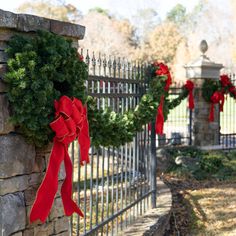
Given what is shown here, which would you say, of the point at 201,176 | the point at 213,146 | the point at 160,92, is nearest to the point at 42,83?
the point at 160,92

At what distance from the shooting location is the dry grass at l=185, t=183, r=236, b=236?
238 inches

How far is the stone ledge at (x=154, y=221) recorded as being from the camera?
16.6ft

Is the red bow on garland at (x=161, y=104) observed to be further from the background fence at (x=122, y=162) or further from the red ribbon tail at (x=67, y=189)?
the red ribbon tail at (x=67, y=189)

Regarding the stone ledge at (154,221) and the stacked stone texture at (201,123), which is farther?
the stacked stone texture at (201,123)

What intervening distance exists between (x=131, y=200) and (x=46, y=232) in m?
2.44

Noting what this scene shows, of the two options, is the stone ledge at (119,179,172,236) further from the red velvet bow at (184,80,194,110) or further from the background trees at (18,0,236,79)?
the background trees at (18,0,236,79)

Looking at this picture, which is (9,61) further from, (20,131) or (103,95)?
(103,95)

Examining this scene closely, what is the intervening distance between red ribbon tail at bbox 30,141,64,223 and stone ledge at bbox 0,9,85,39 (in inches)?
32.2

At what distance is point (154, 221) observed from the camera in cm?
546

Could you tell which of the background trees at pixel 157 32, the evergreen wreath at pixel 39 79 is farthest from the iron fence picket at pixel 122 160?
the background trees at pixel 157 32

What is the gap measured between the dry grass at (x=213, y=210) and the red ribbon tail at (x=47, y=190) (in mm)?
3416

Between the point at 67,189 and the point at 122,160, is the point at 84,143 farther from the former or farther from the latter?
the point at 122,160

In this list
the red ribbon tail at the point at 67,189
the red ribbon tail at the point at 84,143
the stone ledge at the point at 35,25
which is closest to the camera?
the stone ledge at the point at 35,25

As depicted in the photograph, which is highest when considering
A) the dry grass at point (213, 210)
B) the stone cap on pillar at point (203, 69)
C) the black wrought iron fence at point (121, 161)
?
the stone cap on pillar at point (203, 69)
